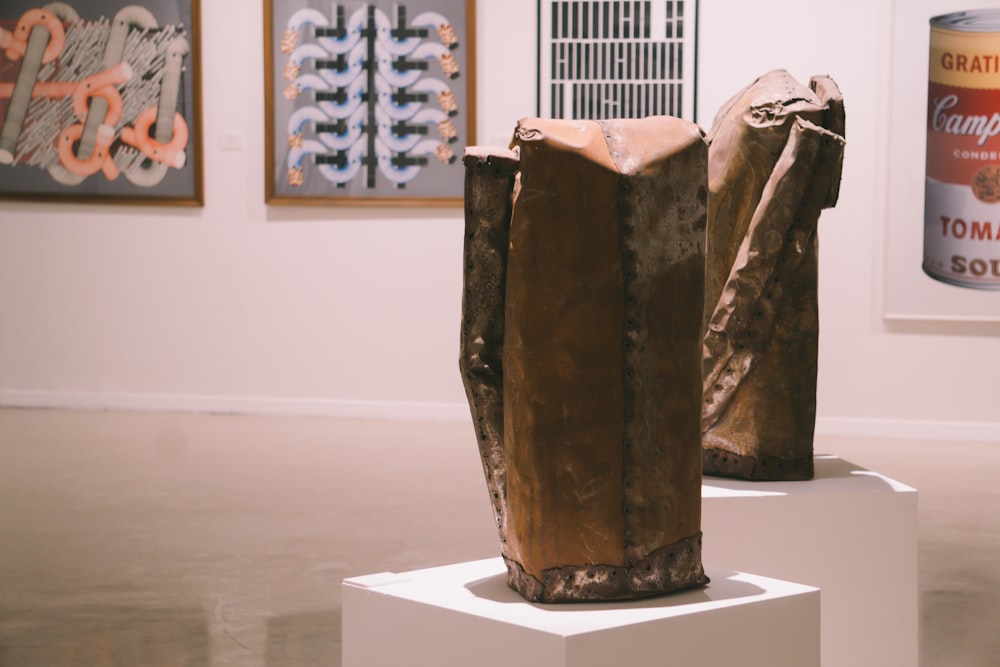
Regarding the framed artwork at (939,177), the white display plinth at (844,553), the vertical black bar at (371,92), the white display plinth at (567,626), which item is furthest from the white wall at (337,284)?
the white display plinth at (567,626)

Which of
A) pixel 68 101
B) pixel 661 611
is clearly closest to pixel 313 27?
pixel 68 101

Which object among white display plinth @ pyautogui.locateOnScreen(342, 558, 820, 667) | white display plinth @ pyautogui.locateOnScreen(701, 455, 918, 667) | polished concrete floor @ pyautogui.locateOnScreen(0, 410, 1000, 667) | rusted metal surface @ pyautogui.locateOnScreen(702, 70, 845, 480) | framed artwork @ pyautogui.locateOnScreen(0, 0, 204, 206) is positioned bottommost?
polished concrete floor @ pyautogui.locateOnScreen(0, 410, 1000, 667)

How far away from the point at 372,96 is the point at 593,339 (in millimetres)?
6198

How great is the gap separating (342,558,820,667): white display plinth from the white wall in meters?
5.54

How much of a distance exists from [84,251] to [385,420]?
2341 mm

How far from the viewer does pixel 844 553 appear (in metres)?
3.24

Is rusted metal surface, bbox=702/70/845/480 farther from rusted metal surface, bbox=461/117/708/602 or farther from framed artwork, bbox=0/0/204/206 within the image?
framed artwork, bbox=0/0/204/206

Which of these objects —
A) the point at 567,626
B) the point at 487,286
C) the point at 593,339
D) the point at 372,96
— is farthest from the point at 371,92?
the point at 567,626

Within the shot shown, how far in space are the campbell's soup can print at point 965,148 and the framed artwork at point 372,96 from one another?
2.68 m

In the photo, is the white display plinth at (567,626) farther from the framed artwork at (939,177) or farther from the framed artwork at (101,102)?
the framed artwork at (101,102)

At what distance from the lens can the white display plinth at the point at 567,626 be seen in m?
2.08

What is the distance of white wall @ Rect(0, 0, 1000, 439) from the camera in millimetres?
7633

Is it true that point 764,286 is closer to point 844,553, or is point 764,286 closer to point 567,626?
point 844,553

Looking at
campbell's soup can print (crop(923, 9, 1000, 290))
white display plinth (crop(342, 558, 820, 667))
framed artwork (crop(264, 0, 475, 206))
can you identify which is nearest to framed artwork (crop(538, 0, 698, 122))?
framed artwork (crop(264, 0, 475, 206))
